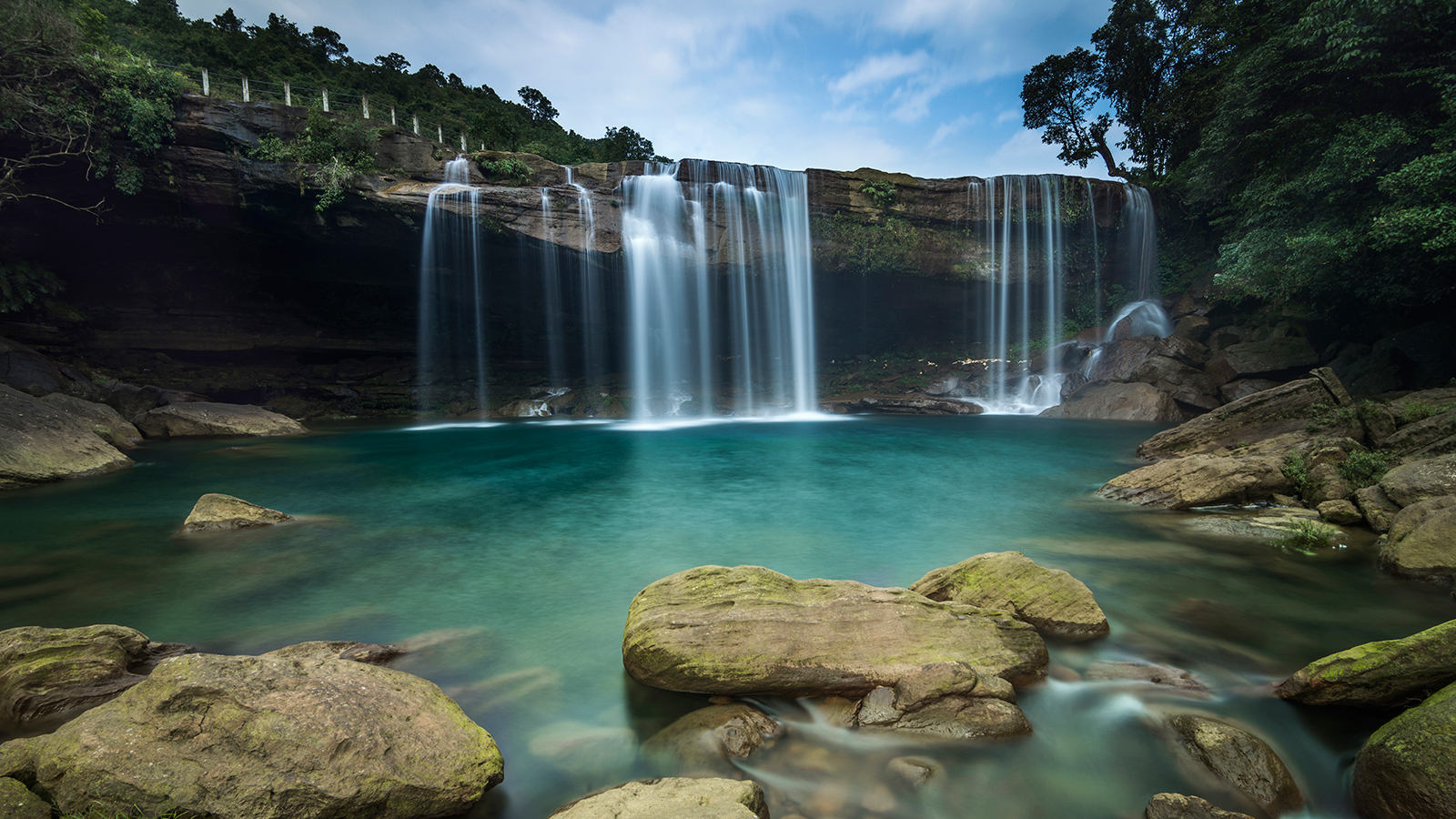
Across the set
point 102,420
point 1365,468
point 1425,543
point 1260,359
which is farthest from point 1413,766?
point 102,420

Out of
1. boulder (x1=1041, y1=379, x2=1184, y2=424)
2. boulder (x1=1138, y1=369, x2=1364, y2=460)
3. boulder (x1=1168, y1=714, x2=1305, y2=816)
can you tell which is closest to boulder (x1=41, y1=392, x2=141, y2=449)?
boulder (x1=1168, y1=714, x2=1305, y2=816)

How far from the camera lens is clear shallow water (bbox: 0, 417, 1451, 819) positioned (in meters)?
3.37

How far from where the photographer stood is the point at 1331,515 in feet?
23.4

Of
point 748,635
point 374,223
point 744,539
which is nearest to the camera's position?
point 748,635

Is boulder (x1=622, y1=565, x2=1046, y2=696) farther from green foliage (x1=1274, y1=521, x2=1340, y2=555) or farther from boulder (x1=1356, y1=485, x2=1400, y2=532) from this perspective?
boulder (x1=1356, y1=485, x2=1400, y2=532)

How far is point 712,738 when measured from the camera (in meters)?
3.47

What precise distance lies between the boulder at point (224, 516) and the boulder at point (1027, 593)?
8.87 meters

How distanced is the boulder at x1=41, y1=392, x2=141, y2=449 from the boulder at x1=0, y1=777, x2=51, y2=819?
52.3 ft

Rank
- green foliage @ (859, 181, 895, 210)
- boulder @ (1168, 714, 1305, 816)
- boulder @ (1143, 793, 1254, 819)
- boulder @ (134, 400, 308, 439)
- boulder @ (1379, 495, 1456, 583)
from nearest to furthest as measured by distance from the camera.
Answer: boulder @ (1143, 793, 1254, 819), boulder @ (1168, 714, 1305, 816), boulder @ (1379, 495, 1456, 583), boulder @ (134, 400, 308, 439), green foliage @ (859, 181, 895, 210)

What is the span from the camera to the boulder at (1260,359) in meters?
17.3

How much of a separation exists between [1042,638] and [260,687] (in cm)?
520

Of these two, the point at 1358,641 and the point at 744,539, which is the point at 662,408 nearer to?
the point at 744,539

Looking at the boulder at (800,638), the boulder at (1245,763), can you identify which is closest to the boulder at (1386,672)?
the boulder at (1245,763)

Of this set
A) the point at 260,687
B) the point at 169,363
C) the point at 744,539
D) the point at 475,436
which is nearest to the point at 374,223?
the point at 475,436
